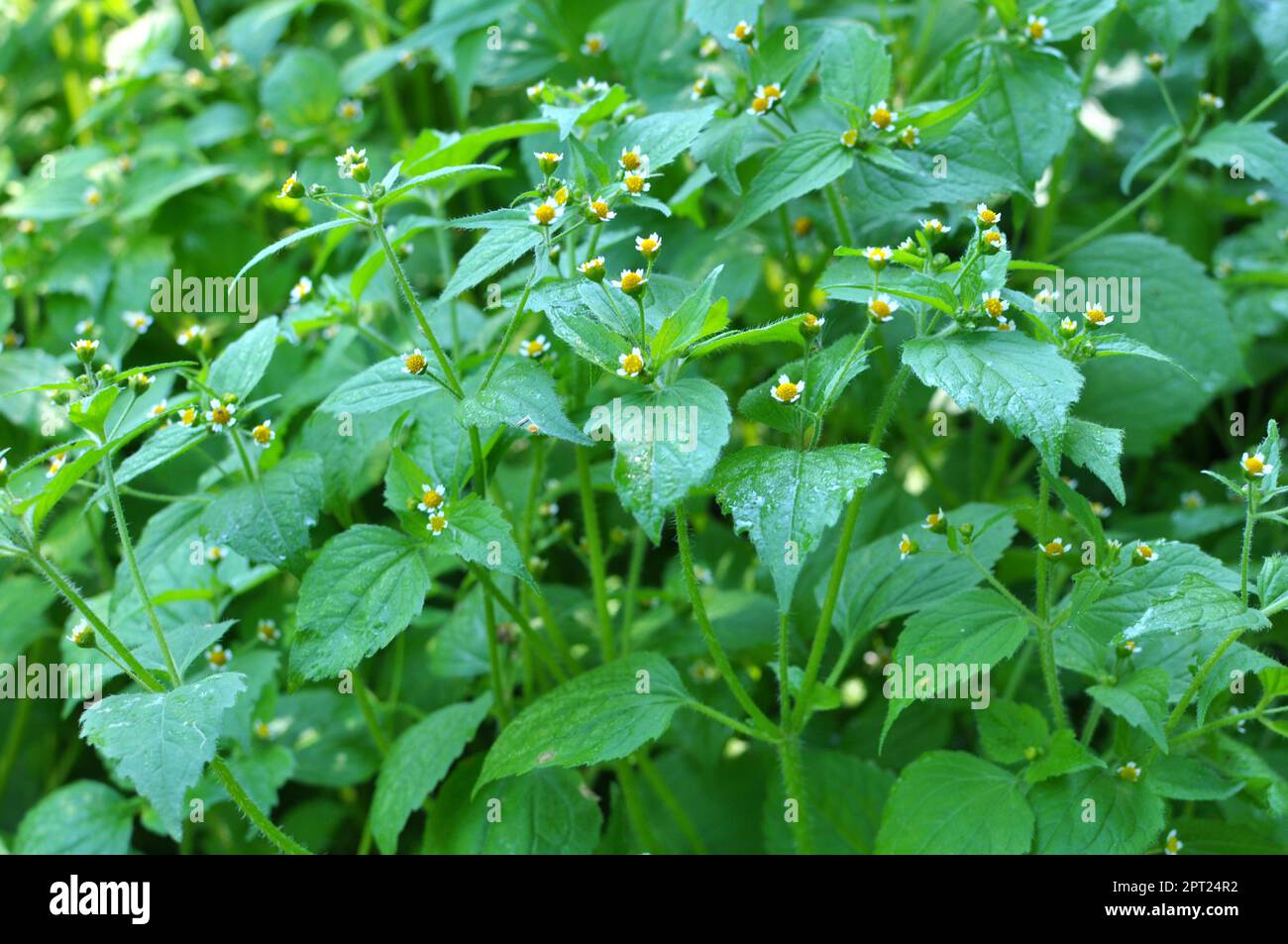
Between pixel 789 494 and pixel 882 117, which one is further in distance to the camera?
pixel 882 117

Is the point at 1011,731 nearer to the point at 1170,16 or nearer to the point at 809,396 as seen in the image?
the point at 809,396

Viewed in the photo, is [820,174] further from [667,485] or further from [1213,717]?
[1213,717]

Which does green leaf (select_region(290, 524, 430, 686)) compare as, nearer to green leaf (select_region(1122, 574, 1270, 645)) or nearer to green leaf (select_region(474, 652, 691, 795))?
green leaf (select_region(474, 652, 691, 795))

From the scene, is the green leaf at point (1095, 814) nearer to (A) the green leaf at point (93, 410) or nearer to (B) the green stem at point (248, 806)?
(B) the green stem at point (248, 806)

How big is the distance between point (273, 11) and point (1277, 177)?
8.19 feet

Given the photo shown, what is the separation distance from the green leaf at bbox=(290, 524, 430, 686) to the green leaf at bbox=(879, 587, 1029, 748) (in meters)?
0.70

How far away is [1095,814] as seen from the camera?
5.78ft

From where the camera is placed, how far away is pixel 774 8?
9.33 feet

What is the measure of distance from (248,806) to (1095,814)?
4.17 ft

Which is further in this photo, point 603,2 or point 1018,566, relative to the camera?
point 603,2

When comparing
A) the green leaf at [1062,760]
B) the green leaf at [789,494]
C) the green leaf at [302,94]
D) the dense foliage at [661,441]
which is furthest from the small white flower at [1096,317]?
the green leaf at [302,94]

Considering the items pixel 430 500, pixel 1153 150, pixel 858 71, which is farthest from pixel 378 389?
pixel 1153 150

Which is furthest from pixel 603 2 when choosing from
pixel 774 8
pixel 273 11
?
pixel 273 11

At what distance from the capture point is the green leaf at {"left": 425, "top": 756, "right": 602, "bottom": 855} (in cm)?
204
